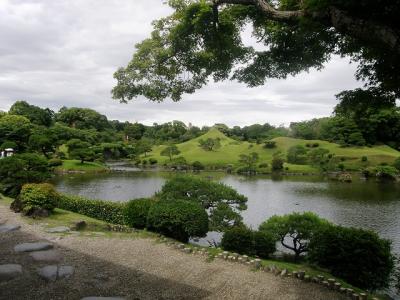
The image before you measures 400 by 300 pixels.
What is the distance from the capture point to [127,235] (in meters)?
11.6

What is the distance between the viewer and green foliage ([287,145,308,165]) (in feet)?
220

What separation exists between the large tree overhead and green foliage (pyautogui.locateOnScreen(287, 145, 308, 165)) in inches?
2395

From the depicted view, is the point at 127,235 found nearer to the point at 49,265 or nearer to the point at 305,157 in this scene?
the point at 49,265

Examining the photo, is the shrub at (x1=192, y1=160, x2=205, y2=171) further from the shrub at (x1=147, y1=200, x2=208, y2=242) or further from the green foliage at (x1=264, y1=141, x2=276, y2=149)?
the shrub at (x1=147, y1=200, x2=208, y2=242)

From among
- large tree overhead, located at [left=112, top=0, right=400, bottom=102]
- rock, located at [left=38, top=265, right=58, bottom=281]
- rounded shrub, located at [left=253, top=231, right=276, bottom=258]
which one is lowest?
rounded shrub, located at [left=253, top=231, right=276, bottom=258]

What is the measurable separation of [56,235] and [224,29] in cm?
781

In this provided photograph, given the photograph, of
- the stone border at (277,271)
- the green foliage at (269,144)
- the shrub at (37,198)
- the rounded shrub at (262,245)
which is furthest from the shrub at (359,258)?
the green foliage at (269,144)

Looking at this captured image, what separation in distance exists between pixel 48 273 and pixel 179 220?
A: 4.78 metres

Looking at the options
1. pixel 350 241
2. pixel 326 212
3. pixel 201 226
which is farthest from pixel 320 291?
pixel 326 212

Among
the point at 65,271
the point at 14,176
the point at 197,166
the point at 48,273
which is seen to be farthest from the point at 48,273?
the point at 197,166

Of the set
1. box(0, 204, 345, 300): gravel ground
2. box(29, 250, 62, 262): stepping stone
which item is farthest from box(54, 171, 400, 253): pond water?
box(29, 250, 62, 262): stepping stone

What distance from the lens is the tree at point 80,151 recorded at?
58375 millimetres

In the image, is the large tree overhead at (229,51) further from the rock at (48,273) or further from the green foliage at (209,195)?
the green foliage at (209,195)

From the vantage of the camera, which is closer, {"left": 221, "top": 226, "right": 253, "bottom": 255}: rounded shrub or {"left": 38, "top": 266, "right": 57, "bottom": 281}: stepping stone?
{"left": 38, "top": 266, "right": 57, "bottom": 281}: stepping stone
